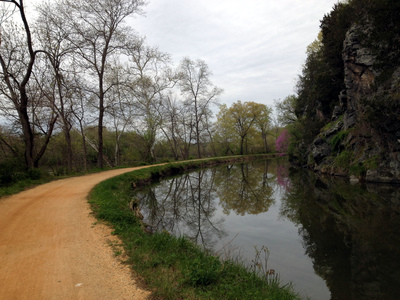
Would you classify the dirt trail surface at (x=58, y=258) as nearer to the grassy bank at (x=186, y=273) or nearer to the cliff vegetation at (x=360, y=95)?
the grassy bank at (x=186, y=273)

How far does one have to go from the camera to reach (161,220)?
897 cm

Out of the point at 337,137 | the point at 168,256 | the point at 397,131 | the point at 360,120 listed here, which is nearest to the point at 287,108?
the point at 337,137

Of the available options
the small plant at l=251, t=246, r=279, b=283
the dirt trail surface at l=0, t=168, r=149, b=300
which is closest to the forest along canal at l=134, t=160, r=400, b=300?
the small plant at l=251, t=246, r=279, b=283

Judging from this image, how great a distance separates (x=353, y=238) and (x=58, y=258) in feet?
24.6

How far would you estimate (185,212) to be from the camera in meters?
10.3

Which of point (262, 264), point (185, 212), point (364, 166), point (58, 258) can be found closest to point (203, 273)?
point (262, 264)

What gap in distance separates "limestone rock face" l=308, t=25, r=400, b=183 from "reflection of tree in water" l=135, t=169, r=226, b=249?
10.8m

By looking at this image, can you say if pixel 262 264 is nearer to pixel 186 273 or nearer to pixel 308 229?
pixel 186 273

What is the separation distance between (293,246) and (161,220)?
5.00 metres

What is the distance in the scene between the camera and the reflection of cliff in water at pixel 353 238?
4.39 metres

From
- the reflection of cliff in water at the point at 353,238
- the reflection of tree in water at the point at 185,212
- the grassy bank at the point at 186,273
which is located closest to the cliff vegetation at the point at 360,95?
the reflection of cliff in water at the point at 353,238

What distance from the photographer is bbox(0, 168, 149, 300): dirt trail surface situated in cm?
317

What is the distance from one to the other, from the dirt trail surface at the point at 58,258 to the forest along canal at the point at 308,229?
262cm

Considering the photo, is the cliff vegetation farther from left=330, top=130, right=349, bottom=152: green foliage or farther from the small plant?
the small plant
